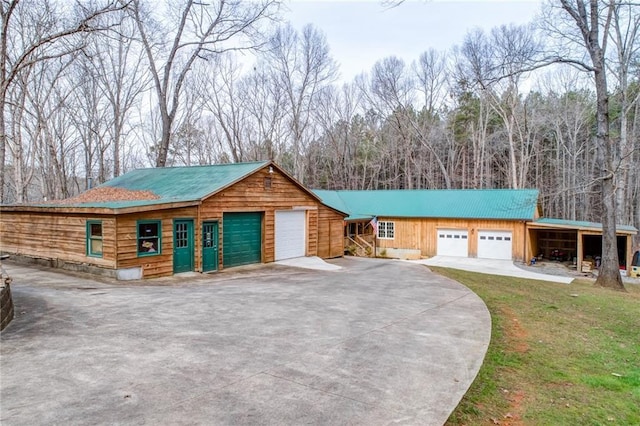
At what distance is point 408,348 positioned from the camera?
595cm

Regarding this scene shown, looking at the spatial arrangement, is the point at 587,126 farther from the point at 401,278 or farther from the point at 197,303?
the point at 197,303

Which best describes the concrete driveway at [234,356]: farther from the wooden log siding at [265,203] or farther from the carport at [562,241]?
the carport at [562,241]

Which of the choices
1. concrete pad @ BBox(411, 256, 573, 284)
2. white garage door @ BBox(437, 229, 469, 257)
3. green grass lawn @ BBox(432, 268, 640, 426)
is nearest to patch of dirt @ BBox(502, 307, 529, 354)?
green grass lawn @ BBox(432, 268, 640, 426)

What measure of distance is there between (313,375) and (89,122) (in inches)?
1246

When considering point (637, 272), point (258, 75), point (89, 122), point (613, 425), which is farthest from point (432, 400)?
point (258, 75)

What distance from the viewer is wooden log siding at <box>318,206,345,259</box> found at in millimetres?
19344

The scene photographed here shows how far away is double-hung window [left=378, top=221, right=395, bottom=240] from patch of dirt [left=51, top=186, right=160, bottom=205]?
15.3 meters

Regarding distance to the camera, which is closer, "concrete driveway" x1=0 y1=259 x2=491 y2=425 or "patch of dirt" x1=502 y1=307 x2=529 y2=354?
"concrete driveway" x1=0 y1=259 x2=491 y2=425

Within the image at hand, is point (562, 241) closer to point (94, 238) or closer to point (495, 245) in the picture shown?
point (495, 245)

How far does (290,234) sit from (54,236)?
27.0 ft

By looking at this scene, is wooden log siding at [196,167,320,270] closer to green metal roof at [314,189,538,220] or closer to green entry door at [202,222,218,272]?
green entry door at [202,222,218,272]

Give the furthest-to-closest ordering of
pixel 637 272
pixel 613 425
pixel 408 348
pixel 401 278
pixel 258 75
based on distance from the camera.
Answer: pixel 258 75 → pixel 637 272 → pixel 401 278 → pixel 408 348 → pixel 613 425

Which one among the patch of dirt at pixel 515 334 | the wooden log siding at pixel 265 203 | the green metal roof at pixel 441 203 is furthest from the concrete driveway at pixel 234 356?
the green metal roof at pixel 441 203

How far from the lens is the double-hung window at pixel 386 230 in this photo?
26469mm
